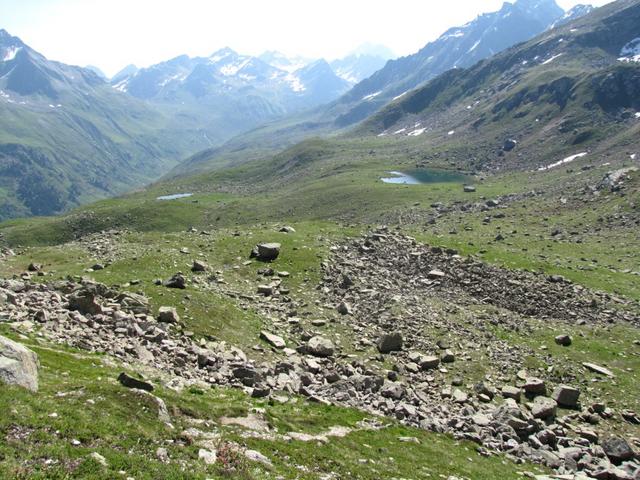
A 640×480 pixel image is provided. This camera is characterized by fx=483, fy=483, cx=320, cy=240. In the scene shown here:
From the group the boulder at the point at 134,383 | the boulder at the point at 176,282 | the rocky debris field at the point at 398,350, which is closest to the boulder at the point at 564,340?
the rocky debris field at the point at 398,350

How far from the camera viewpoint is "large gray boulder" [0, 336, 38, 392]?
62.3 ft

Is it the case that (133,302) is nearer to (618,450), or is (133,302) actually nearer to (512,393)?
(512,393)

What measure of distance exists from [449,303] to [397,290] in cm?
552

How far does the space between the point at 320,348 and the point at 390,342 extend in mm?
6146

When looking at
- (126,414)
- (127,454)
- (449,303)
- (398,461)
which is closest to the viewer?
(127,454)

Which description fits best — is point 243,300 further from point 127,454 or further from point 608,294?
point 608,294

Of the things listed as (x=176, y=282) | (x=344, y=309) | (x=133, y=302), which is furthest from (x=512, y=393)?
(x=133, y=302)

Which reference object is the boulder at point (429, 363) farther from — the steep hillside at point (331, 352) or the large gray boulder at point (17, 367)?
the large gray boulder at point (17, 367)

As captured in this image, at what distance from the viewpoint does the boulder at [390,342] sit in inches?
1537

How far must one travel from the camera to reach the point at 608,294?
54.9 meters

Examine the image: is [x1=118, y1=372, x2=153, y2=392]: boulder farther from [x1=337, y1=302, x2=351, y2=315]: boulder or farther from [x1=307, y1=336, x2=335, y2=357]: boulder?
[x1=337, y1=302, x2=351, y2=315]: boulder

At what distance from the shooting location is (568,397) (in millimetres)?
34188

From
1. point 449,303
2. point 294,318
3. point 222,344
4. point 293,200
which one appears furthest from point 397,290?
point 293,200

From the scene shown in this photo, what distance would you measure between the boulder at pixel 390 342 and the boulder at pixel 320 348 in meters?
4.24
